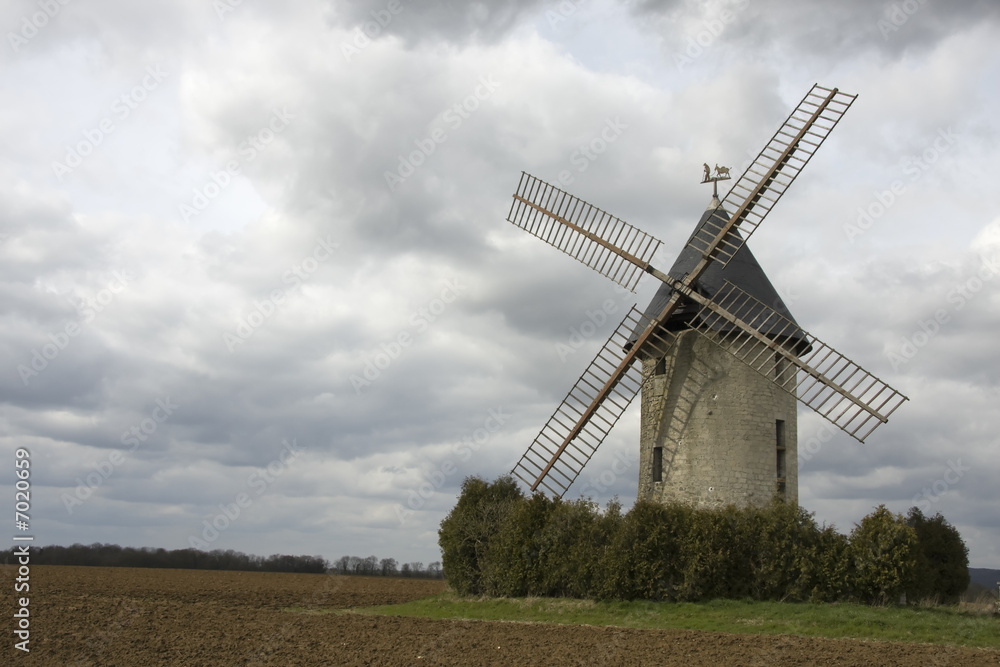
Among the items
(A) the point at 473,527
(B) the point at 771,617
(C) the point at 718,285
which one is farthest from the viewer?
(A) the point at 473,527

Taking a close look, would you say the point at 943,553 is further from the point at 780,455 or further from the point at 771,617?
the point at 771,617

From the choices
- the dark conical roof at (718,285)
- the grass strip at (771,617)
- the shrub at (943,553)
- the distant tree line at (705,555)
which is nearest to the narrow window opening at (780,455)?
the distant tree line at (705,555)

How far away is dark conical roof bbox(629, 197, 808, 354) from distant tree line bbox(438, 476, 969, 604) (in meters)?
3.97

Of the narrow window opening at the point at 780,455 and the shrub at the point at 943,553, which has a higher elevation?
the narrow window opening at the point at 780,455

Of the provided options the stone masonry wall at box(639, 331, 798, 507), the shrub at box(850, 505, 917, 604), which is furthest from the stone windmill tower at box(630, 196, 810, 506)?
the shrub at box(850, 505, 917, 604)

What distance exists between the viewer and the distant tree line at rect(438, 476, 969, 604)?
16.7 meters

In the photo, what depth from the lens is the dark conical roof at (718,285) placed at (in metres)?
18.7

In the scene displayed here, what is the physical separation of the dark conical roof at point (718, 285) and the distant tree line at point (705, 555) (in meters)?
3.97

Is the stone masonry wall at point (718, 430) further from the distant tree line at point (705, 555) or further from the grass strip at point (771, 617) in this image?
the grass strip at point (771, 617)

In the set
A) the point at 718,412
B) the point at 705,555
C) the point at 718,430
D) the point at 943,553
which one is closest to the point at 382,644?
the point at 705,555

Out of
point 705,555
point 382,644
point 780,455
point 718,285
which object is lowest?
point 382,644

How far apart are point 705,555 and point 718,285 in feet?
19.4

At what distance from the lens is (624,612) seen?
1684cm

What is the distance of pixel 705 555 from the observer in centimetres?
1717
